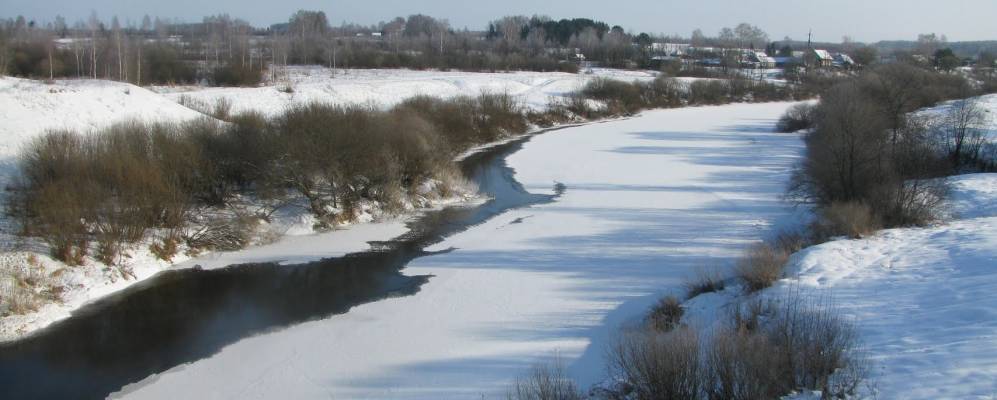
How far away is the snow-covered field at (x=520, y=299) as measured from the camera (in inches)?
441

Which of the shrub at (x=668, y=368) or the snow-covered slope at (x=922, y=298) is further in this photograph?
the snow-covered slope at (x=922, y=298)

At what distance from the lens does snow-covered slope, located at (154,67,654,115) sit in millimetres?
37719

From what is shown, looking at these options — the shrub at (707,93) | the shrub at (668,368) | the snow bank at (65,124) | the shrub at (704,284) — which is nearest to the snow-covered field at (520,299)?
the shrub at (704,284)

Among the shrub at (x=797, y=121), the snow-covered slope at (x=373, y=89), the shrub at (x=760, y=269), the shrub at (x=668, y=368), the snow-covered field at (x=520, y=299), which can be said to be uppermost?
the snow-covered slope at (x=373, y=89)

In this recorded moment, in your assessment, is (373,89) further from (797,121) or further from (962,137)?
(962,137)

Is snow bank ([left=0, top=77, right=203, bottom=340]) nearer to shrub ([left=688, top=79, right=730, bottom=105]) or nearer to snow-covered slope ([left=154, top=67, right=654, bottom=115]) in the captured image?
snow-covered slope ([left=154, top=67, right=654, bottom=115])

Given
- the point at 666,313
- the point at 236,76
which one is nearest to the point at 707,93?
the point at 236,76

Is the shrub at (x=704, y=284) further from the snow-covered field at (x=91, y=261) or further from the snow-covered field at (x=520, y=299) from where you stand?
the snow-covered field at (x=91, y=261)

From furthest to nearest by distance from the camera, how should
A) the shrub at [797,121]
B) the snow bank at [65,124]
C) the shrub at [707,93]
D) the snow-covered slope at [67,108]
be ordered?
the shrub at [707,93], the shrub at [797,121], the snow-covered slope at [67,108], the snow bank at [65,124]

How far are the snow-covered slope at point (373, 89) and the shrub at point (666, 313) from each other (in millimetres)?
19060

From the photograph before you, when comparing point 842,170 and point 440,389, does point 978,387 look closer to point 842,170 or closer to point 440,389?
point 440,389

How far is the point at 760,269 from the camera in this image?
45.2ft

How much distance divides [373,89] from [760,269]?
37.9 m

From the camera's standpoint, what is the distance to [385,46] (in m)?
97.1
